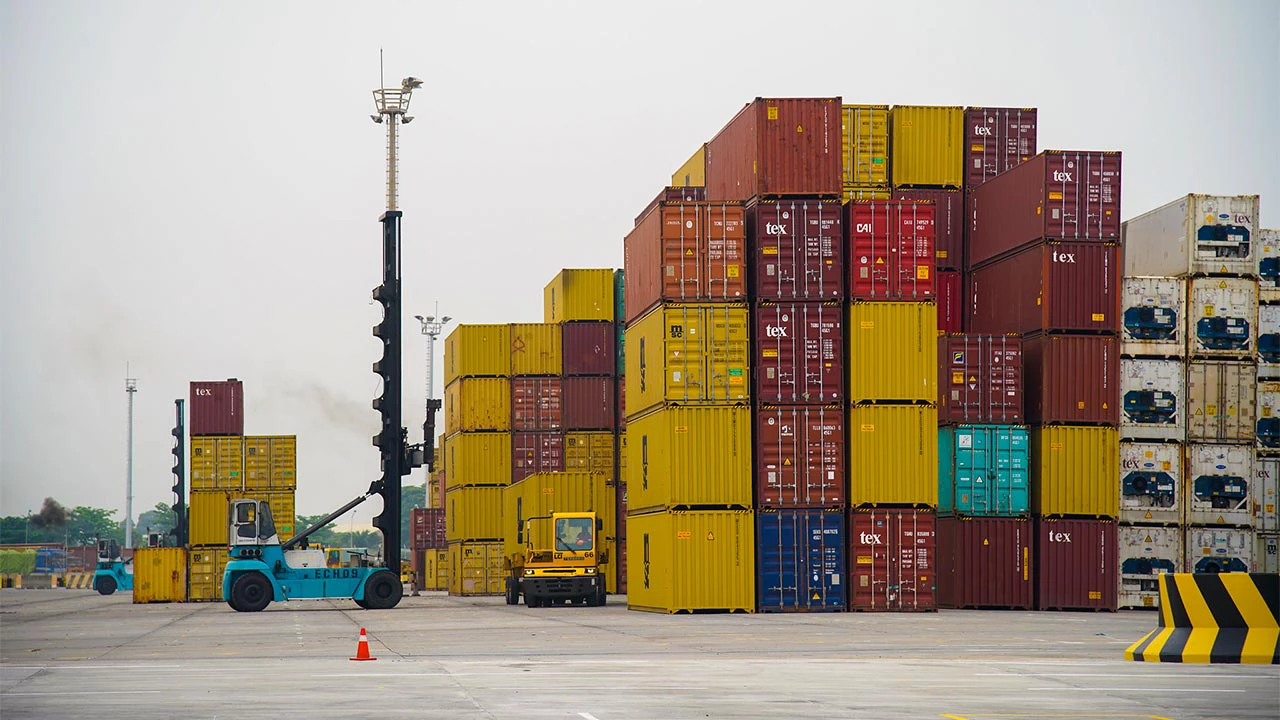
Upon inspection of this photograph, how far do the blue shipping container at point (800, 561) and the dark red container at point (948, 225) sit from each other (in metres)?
9.17

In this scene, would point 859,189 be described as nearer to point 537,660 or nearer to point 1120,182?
point 1120,182

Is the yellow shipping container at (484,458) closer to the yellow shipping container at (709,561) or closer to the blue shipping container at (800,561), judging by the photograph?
the yellow shipping container at (709,561)

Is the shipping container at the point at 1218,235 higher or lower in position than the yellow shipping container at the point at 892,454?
higher

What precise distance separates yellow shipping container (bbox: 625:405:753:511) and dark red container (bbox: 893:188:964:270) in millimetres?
8842

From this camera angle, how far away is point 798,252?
113 ft

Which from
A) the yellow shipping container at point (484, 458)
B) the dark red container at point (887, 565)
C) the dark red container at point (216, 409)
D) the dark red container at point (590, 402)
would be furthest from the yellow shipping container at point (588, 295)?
the dark red container at point (887, 565)

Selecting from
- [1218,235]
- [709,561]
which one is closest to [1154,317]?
[1218,235]

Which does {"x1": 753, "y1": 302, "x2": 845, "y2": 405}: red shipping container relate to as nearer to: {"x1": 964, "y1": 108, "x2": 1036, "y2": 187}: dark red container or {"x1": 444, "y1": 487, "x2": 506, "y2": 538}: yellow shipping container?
{"x1": 964, "y1": 108, "x2": 1036, "y2": 187}: dark red container

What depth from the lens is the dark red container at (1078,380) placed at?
120ft

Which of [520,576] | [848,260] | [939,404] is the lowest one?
[520,576]

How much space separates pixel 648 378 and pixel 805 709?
22.3 m

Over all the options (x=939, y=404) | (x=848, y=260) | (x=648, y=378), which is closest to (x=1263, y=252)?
(x=939, y=404)

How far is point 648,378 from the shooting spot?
1411 inches

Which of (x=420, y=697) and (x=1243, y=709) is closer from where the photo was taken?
(x=1243, y=709)
